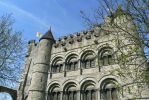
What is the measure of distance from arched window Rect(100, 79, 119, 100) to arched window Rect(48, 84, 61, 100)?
4.85 m

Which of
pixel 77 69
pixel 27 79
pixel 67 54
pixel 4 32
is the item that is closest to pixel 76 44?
pixel 67 54

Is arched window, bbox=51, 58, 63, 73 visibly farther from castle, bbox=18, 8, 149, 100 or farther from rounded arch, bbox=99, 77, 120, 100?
rounded arch, bbox=99, 77, 120, 100

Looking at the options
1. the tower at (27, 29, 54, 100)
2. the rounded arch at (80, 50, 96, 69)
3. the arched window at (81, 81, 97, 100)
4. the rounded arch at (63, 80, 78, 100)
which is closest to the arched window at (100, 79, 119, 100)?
the arched window at (81, 81, 97, 100)

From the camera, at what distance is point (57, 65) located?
76.0ft

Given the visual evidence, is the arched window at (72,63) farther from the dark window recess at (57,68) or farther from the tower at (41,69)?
the tower at (41,69)

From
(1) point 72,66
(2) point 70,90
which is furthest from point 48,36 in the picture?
(2) point 70,90

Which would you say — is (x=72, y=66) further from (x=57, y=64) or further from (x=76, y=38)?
(x=76, y=38)

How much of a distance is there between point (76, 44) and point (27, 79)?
23.6 feet

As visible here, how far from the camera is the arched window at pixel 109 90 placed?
18344mm

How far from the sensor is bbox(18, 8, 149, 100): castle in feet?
62.7

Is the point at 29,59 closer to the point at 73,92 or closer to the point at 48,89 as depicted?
the point at 48,89

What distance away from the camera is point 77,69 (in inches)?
845

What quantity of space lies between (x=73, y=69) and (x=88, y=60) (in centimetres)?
190

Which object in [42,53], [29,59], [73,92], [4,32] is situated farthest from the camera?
[29,59]
